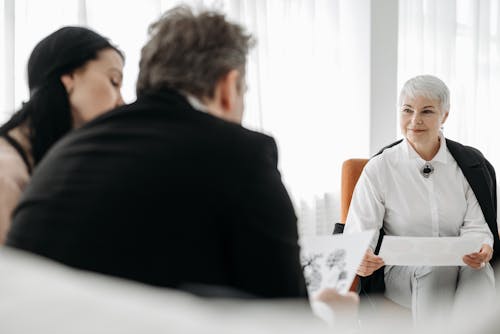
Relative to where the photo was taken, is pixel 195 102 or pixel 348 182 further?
pixel 348 182

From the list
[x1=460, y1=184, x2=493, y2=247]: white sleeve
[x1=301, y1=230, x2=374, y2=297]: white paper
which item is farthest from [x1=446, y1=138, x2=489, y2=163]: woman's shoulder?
[x1=301, y1=230, x2=374, y2=297]: white paper

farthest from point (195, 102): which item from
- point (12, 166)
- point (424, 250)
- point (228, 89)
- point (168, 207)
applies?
point (424, 250)

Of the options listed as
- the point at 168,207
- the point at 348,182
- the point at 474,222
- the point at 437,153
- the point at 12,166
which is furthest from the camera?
the point at 348,182

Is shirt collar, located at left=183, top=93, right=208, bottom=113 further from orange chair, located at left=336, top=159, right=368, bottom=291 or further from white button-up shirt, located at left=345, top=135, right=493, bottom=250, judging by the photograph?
orange chair, located at left=336, top=159, right=368, bottom=291

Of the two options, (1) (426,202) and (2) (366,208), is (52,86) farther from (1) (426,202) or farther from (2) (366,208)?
(1) (426,202)

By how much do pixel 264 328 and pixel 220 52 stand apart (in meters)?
0.85

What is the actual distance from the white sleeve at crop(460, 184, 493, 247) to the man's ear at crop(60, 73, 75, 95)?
1.54 m

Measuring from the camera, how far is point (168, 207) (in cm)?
88

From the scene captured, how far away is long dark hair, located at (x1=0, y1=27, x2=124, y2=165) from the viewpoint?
1.40 metres

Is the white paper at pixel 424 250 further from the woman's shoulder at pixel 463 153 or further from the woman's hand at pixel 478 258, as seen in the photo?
the woman's shoulder at pixel 463 153

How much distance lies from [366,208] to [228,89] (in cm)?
135

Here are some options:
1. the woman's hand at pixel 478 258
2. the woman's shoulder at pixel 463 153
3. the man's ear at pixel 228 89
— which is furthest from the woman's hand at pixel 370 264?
the man's ear at pixel 228 89

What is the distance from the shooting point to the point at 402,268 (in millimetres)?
2330

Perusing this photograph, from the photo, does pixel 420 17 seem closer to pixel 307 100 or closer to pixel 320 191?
pixel 307 100
